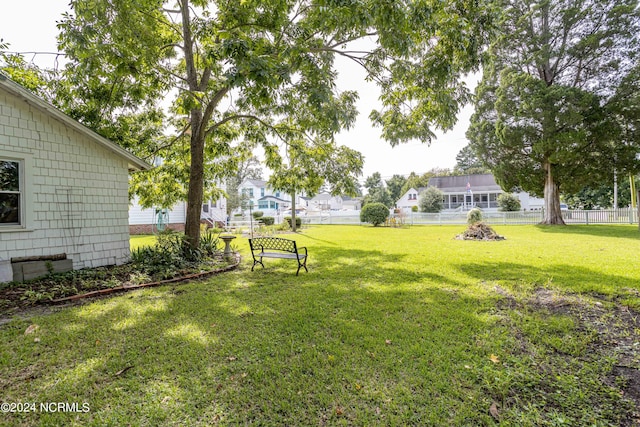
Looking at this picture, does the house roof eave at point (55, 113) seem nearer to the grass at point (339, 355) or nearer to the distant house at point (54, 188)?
the distant house at point (54, 188)

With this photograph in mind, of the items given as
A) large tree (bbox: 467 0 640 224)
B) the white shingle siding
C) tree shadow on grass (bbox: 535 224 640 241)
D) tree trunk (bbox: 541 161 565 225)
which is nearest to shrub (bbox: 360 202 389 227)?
large tree (bbox: 467 0 640 224)

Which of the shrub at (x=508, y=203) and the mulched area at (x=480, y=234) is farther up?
the shrub at (x=508, y=203)

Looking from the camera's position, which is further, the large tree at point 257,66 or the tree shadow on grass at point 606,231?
the tree shadow on grass at point 606,231

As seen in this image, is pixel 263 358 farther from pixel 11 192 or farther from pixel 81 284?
pixel 11 192

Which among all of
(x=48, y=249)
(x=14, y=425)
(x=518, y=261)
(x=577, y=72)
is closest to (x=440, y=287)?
(x=518, y=261)

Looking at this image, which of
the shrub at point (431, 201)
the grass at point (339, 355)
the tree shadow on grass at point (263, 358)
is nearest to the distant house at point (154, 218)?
the tree shadow on grass at point (263, 358)

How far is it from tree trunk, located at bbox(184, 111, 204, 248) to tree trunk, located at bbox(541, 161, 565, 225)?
19687mm

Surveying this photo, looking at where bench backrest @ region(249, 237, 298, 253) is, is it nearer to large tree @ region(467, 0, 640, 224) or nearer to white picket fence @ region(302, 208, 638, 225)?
white picket fence @ region(302, 208, 638, 225)

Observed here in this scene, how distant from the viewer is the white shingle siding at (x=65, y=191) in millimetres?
5898

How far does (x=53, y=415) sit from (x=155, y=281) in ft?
14.3

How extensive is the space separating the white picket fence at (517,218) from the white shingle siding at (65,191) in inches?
707

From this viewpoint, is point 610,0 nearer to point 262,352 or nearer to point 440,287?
point 440,287

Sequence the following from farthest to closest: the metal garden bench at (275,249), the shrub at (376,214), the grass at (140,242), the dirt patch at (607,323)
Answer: the shrub at (376,214), the grass at (140,242), the metal garden bench at (275,249), the dirt patch at (607,323)

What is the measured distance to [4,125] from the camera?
5754mm
